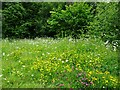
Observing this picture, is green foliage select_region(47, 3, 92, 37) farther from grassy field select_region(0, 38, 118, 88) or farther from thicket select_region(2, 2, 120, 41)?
grassy field select_region(0, 38, 118, 88)

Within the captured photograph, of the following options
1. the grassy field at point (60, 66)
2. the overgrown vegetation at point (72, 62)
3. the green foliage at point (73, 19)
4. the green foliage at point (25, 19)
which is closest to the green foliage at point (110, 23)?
the overgrown vegetation at point (72, 62)

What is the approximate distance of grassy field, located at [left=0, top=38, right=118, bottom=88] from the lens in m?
4.70

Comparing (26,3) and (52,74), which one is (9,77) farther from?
(26,3)

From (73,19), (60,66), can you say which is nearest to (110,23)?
(60,66)

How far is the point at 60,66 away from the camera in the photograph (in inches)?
208

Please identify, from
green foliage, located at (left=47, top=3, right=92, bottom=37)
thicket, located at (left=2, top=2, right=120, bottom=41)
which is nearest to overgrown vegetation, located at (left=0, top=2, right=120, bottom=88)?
thicket, located at (left=2, top=2, right=120, bottom=41)

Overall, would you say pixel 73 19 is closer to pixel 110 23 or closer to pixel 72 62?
pixel 110 23

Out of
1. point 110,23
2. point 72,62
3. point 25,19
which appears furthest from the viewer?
point 25,19

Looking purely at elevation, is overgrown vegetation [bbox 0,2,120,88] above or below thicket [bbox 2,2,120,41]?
below

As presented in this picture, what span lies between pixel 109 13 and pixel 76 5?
13.2 feet

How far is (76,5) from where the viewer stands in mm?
10164

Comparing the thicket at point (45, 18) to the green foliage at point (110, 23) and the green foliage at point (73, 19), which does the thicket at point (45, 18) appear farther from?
the green foliage at point (110, 23)

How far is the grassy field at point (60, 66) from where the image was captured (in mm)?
4695

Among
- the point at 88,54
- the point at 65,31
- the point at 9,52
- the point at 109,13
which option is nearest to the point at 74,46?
the point at 88,54
